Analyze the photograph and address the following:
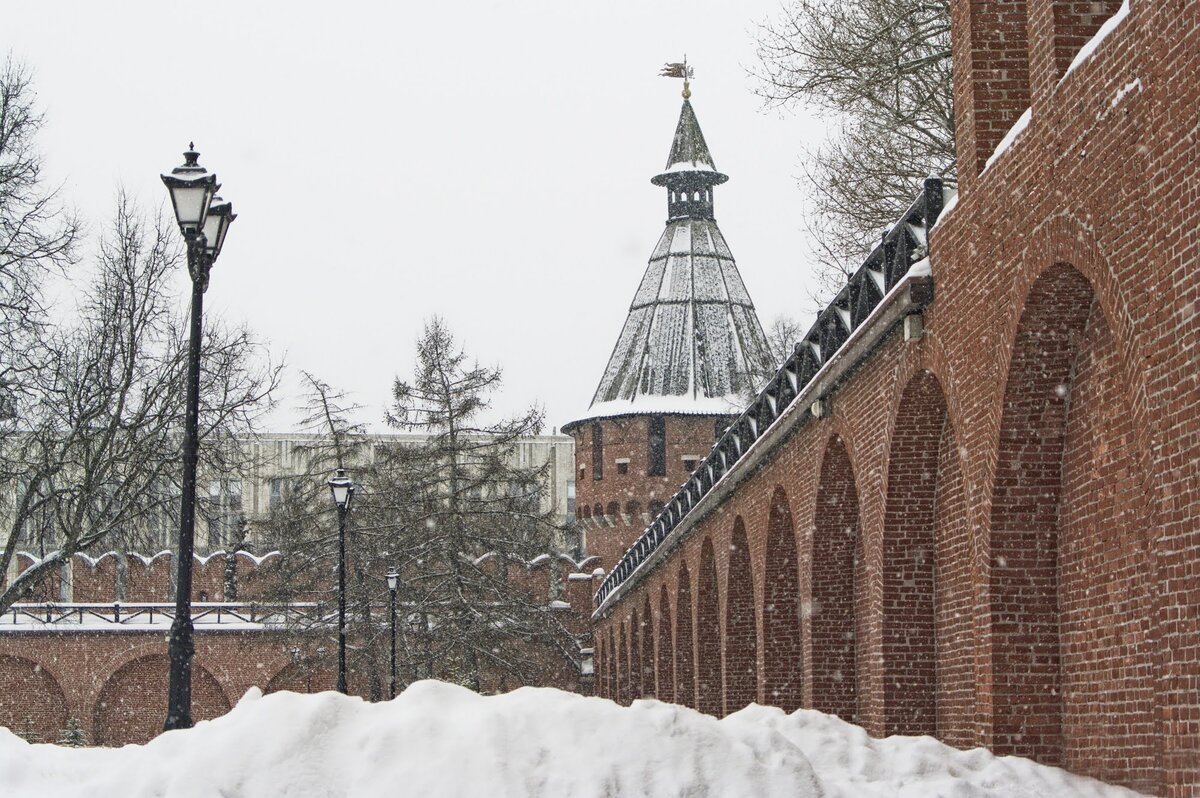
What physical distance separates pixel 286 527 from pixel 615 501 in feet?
44.5

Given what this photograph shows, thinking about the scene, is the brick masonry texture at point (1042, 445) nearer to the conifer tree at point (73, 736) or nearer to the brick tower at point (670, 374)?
the conifer tree at point (73, 736)

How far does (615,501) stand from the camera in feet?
175

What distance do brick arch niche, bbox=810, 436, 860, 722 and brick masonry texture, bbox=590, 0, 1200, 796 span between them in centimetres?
2

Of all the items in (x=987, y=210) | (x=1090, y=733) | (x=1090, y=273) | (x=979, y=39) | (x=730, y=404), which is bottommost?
(x=1090, y=733)

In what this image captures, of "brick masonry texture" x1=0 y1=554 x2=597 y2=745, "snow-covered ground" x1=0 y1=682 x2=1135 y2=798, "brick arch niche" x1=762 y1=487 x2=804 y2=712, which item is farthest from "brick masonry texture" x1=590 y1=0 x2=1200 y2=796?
"brick masonry texture" x1=0 y1=554 x2=597 y2=745

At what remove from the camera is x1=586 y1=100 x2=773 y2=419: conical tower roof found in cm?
5297

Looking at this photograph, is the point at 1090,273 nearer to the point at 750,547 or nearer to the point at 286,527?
the point at 750,547

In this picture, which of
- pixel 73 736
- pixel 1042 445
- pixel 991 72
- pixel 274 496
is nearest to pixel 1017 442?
pixel 1042 445

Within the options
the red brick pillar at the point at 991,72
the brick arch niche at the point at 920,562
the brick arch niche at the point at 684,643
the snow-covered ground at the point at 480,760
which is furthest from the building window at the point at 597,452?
the snow-covered ground at the point at 480,760

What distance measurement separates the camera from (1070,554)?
36.4ft

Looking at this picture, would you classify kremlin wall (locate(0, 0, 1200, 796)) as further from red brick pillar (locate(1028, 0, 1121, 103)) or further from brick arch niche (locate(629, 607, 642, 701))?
brick arch niche (locate(629, 607, 642, 701))

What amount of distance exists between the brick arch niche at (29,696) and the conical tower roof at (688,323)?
60.0 ft

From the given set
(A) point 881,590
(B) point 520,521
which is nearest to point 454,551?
(B) point 520,521

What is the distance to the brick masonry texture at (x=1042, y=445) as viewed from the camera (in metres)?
8.02
